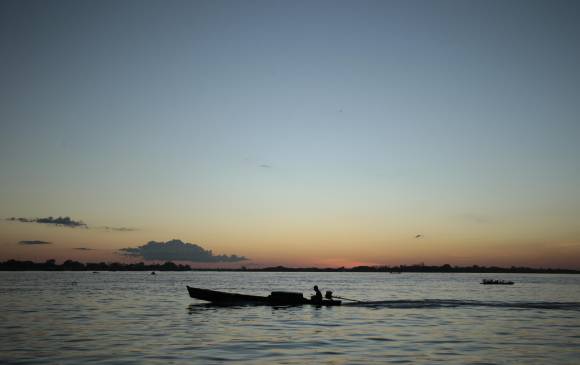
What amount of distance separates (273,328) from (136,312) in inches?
682

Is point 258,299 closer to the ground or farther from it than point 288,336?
farther from it

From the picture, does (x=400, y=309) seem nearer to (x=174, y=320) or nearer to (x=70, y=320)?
(x=174, y=320)

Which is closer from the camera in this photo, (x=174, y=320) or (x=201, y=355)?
(x=201, y=355)

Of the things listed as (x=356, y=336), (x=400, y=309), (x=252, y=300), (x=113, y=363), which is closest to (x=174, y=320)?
(x=252, y=300)

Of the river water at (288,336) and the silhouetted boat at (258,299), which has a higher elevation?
the silhouetted boat at (258,299)

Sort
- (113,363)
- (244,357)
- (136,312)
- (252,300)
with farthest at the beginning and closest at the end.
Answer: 1. (252,300)
2. (136,312)
3. (244,357)
4. (113,363)

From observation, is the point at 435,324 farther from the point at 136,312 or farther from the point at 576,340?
the point at 136,312

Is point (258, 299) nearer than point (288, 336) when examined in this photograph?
No

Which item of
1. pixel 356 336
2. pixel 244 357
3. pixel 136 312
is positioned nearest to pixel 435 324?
pixel 356 336

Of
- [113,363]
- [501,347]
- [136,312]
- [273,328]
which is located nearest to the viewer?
[113,363]

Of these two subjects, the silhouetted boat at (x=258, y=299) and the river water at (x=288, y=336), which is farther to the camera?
the silhouetted boat at (x=258, y=299)

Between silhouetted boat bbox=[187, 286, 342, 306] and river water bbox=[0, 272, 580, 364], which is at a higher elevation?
silhouetted boat bbox=[187, 286, 342, 306]

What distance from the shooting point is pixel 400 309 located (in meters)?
47.8

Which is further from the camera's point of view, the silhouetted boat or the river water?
the silhouetted boat
